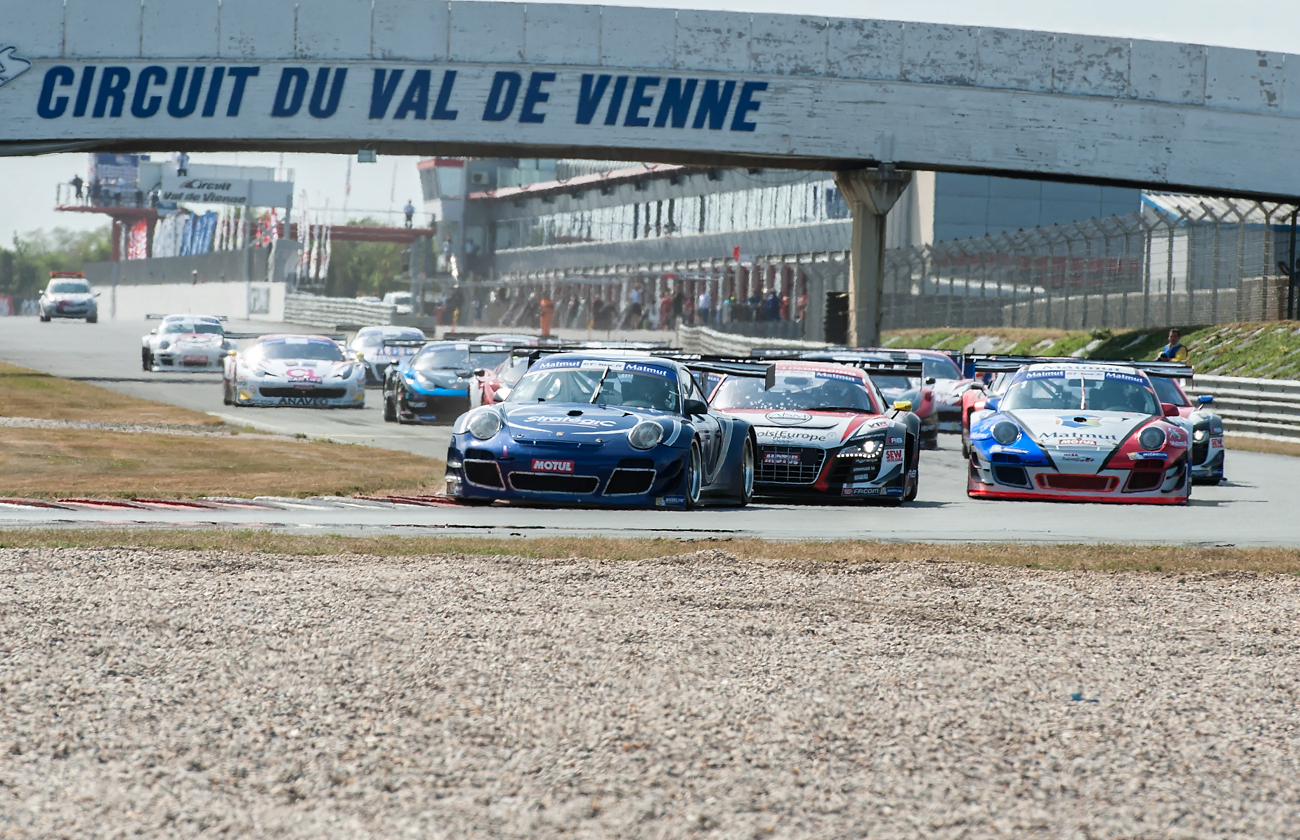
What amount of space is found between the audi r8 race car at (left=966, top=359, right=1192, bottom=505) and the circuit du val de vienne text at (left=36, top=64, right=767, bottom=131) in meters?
16.8

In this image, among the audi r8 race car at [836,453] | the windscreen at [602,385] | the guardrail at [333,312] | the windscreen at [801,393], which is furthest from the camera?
the guardrail at [333,312]

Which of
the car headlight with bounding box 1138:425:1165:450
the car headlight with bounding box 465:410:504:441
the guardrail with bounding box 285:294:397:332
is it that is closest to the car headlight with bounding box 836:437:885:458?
the car headlight with bounding box 1138:425:1165:450

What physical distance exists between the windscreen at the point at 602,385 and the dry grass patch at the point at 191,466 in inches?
54.6

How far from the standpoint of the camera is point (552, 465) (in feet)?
37.1

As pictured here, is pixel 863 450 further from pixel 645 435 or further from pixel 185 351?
pixel 185 351

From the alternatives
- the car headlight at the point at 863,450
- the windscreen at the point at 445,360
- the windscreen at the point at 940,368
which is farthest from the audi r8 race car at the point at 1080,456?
the windscreen at the point at 445,360

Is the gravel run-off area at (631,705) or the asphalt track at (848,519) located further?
the asphalt track at (848,519)

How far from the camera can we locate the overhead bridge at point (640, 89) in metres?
28.8

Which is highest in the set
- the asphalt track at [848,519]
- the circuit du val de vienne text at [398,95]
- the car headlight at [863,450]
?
the circuit du val de vienne text at [398,95]

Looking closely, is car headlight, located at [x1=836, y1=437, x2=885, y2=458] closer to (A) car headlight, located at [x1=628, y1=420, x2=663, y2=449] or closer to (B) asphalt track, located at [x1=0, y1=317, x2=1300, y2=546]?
(B) asphalt track, located at [x1=0, y1=317, x2=1300, y2=546]

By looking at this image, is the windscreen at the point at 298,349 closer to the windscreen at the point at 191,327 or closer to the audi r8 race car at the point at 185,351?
the audi r8 race car at the point at 185,351

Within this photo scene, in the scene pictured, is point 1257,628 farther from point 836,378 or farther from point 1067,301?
point 1067,301

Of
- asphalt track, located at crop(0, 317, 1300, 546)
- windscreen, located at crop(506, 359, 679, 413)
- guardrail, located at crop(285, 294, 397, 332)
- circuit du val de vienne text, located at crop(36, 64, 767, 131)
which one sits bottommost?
asphalt track, located at crop(0, 317, 1300, 546)

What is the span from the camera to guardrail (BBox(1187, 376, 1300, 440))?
23.1 meters
